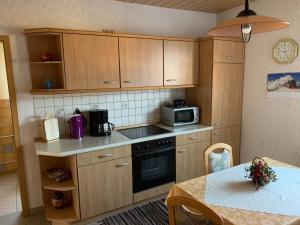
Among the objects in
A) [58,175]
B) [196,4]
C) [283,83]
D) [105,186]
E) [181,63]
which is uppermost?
[196,4]

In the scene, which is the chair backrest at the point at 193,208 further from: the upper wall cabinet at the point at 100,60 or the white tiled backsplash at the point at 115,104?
the white tiled backsplash at the point at 115,104

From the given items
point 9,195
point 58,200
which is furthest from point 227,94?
point 9,195

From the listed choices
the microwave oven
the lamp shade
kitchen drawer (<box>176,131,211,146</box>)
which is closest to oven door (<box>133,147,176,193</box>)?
kitchen drawer (<box>176,131,211,146</box>)

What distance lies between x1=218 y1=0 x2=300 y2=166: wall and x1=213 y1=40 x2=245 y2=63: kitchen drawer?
0.36ft

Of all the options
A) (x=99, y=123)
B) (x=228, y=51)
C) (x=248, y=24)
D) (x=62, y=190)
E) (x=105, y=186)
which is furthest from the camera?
(x=228, y=51)

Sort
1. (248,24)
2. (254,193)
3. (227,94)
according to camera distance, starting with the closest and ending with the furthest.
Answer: (248,24)
(254,193)
(227,94)

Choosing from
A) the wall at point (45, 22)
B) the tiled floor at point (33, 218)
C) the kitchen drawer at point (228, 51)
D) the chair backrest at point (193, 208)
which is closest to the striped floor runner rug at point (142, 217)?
the tiled floor at point (33, 218)

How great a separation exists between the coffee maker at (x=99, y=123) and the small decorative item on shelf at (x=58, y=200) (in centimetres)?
77

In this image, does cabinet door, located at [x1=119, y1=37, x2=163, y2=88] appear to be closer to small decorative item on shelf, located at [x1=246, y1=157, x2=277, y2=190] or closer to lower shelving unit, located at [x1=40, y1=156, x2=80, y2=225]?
→ lower shelving unit, located at [x1=40, y1=156, x2=80, y2=225]

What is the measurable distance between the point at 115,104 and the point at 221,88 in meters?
1.41

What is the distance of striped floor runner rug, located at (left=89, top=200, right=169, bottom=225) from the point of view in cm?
247

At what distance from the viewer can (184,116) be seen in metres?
3.11

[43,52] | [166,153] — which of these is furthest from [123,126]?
[43,52]

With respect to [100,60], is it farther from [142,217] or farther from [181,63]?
[142,217]
